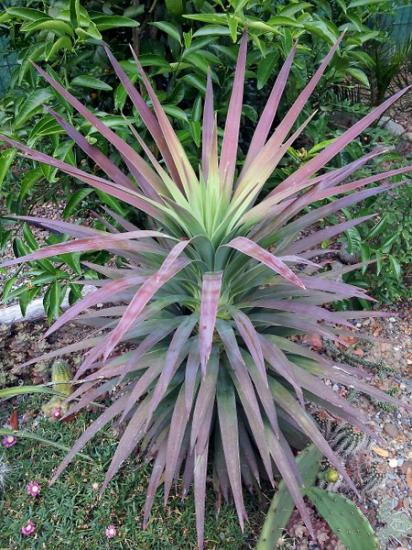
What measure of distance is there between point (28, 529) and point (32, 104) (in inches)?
57.3

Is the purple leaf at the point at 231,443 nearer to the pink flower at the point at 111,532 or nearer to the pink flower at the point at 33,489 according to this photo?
the pink flower at the point at 111,532

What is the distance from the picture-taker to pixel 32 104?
156 centimetres

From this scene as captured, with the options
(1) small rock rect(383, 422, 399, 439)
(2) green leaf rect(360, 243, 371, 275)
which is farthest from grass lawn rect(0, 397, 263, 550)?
(2) green leaf rect(360, 243, 371, 275)

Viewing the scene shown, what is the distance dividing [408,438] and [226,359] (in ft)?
3.27

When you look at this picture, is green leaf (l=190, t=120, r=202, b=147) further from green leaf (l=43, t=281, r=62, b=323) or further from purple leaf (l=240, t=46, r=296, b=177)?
green leaf (l=43, t=281, r=62, b=323)

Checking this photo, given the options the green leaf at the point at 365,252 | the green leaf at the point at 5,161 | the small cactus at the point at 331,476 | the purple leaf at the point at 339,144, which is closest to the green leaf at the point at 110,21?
the green leaf at the point at 5,161

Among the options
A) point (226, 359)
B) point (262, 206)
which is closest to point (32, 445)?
point (226, 359)

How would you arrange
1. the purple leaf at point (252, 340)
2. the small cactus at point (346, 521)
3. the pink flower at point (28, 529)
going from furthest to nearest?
1. the pink flower at point (28, 529)
2. the small cactus at point (346, 521)
3. the purple leaf at point (252, 340)

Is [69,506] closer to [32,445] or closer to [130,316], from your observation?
[32,445]

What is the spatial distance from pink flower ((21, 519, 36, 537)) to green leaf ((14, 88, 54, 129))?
138cm

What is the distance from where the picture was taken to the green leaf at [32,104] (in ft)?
5.10

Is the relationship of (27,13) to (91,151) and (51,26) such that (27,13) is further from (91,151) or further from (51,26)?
(91,151)

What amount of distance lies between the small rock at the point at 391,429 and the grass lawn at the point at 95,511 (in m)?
0.62

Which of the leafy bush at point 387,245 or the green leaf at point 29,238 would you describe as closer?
the green leaf at point 29,238
